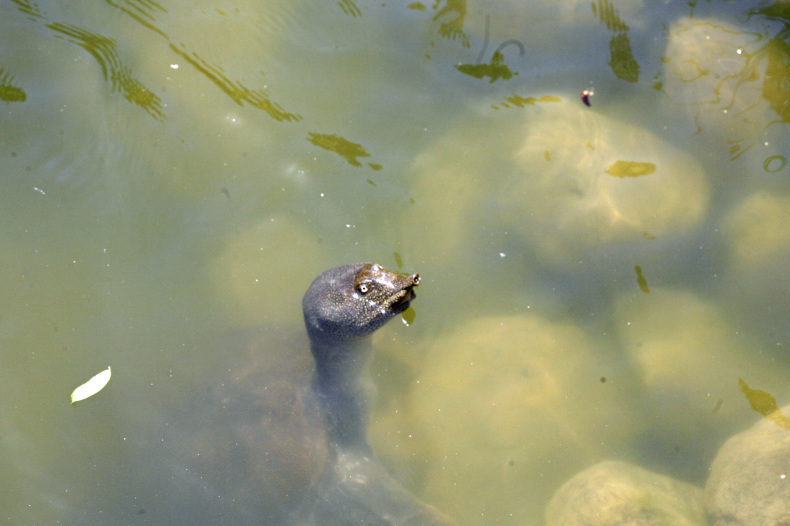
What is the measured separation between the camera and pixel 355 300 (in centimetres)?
439

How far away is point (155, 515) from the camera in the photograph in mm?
4984

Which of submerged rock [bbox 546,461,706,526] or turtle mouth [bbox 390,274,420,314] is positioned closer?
turtle mouth [bbox 390,274,420,314]

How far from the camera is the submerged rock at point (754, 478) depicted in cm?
479

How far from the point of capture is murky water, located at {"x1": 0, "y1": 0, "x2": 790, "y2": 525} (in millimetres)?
5238

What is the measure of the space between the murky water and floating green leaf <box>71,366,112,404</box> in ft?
0.22

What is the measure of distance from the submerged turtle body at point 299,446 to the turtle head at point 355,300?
0.21 meters

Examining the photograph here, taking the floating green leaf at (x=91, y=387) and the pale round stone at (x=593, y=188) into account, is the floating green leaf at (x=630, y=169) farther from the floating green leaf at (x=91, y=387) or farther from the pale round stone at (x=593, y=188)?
the floating green leaf at (x=91, y=387)

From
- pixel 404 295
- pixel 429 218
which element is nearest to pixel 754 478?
pixel 404 295

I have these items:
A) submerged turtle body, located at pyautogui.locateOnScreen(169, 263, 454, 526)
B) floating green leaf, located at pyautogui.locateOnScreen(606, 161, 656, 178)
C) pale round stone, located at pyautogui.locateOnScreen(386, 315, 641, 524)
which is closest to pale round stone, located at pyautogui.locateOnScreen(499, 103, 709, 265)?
floating green leaf, located at pyautogui.locateOnScreen(606, 161, 656, 178)

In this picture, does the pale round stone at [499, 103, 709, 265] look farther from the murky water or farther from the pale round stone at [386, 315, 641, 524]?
the pale round stone at [386, 315, 641, 524]

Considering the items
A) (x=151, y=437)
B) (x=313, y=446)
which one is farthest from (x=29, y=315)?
(x=313, y=446)

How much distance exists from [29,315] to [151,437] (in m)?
1.62

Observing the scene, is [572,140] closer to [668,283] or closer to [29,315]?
[668,283]

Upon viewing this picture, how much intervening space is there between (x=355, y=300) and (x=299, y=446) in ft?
5.62
